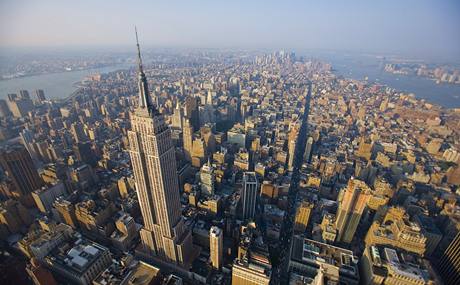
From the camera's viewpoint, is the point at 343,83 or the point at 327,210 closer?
the point at 327,210

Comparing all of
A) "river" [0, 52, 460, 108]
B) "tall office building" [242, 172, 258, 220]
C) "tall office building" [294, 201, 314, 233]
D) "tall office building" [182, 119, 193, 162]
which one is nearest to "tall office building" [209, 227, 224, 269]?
"tall office building" [242, 172, 258, 220]

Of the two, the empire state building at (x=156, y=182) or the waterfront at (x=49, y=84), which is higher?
the empire state building at (x=156, y=182)

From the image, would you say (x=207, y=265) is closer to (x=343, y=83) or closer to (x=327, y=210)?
(x=327, y=210)

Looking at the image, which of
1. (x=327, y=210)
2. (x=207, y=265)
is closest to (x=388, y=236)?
(x=327, y=210)

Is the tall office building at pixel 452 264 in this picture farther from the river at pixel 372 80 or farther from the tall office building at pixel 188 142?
the river at pixel 372 80

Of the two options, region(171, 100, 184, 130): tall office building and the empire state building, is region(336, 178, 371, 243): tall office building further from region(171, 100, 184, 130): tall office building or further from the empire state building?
region(171, 100, 184, 130): tall office building

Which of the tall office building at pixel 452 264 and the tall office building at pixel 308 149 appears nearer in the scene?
the tall office building at pixel 452 264

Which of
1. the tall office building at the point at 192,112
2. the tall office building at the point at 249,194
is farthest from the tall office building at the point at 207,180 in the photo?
the tall office building at the point at 192,112
